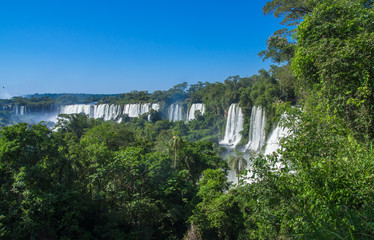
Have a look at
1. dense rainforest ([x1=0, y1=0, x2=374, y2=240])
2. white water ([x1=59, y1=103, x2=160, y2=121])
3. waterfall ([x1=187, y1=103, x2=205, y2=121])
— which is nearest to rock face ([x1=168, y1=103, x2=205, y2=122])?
waterfall ([x1=187, y1=103, x2=205, y2=121])

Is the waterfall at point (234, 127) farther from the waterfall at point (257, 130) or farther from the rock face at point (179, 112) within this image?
the rock face at point (179, 112)

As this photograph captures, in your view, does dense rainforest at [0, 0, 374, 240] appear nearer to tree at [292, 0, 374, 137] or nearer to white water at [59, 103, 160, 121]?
tree at [292, 0, 374, 137]

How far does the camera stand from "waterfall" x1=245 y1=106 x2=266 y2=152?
1059 inches

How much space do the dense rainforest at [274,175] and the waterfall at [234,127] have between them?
18689 millimetres

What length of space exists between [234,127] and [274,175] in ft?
113

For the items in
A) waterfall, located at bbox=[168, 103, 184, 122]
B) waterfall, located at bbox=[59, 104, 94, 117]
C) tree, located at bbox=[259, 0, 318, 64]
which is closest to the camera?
tree, located at bbox=[259, 0, 318, 64]

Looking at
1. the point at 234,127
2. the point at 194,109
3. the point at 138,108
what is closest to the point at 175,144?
the point at 234,127

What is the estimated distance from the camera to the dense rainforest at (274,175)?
2.88 metres

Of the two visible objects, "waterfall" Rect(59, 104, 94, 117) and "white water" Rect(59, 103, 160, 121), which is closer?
"white water" Rect(59, 103, 160, 121)

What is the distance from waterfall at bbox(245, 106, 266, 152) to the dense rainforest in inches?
425

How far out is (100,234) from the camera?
805cm

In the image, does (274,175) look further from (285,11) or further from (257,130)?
(257,130)

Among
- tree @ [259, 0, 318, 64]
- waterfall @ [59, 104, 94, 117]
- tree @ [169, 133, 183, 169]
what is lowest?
tree @ [169, 133, 183, 169]

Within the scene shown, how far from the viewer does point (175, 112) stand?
60875mm
